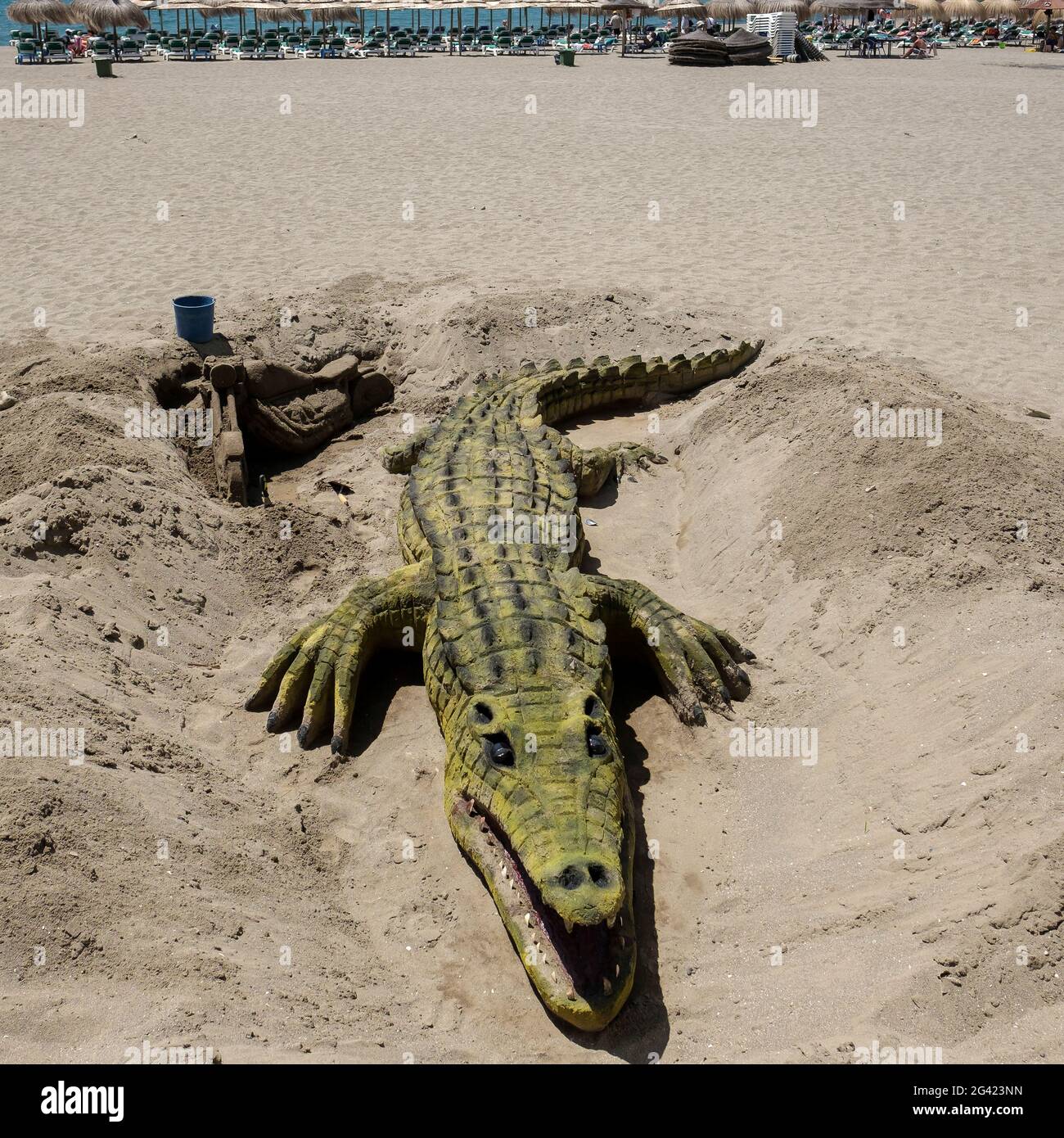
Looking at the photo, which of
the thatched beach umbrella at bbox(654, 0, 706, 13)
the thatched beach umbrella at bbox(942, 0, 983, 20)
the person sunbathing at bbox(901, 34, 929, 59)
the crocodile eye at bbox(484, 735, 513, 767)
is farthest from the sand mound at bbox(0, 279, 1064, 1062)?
the thatched beach umbrella at bbox(942, 0, 983, 20)

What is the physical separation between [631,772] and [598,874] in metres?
1.72

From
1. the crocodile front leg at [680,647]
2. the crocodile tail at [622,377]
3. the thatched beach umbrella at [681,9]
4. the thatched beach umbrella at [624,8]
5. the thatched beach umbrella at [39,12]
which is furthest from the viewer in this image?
the thatched beach umbrella at [681,9]

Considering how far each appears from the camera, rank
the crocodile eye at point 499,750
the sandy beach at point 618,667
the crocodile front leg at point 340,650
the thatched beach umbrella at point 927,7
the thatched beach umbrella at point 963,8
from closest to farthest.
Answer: the sandy beach at point 618,667 → the crocodile eye at point 499,750 → the crocodile front leg at point 340,650 → the thatched beach umbrella at point 927,7 → the thatched beach umbrella at point 963,8

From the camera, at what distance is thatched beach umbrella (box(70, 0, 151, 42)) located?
34500mm

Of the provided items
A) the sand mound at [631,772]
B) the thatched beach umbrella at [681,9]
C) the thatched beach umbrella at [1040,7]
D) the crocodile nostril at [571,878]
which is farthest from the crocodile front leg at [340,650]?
the thatched beach umbrella at [1040,7]

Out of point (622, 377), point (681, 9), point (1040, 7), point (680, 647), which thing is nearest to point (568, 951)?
point (680, 647)

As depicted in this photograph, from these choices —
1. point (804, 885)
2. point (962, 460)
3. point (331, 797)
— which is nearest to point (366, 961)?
point (331, 797)

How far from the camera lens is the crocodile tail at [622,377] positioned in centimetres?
976

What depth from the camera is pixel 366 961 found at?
4.53 meters

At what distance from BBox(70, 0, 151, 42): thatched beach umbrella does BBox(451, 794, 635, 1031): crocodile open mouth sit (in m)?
38.5

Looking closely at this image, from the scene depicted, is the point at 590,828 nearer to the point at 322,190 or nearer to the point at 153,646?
the point at 153,646

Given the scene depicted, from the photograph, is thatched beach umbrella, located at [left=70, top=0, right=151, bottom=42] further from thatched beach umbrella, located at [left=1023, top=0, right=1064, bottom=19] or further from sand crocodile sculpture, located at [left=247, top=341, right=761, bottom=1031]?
thatched beach umbrella, located at [left=1023, top=0, right=1064, bottom=19]

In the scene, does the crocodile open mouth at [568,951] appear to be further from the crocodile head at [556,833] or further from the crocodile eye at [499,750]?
the crocodile eye at [499,750]

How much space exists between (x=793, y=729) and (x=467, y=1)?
41385 mm
